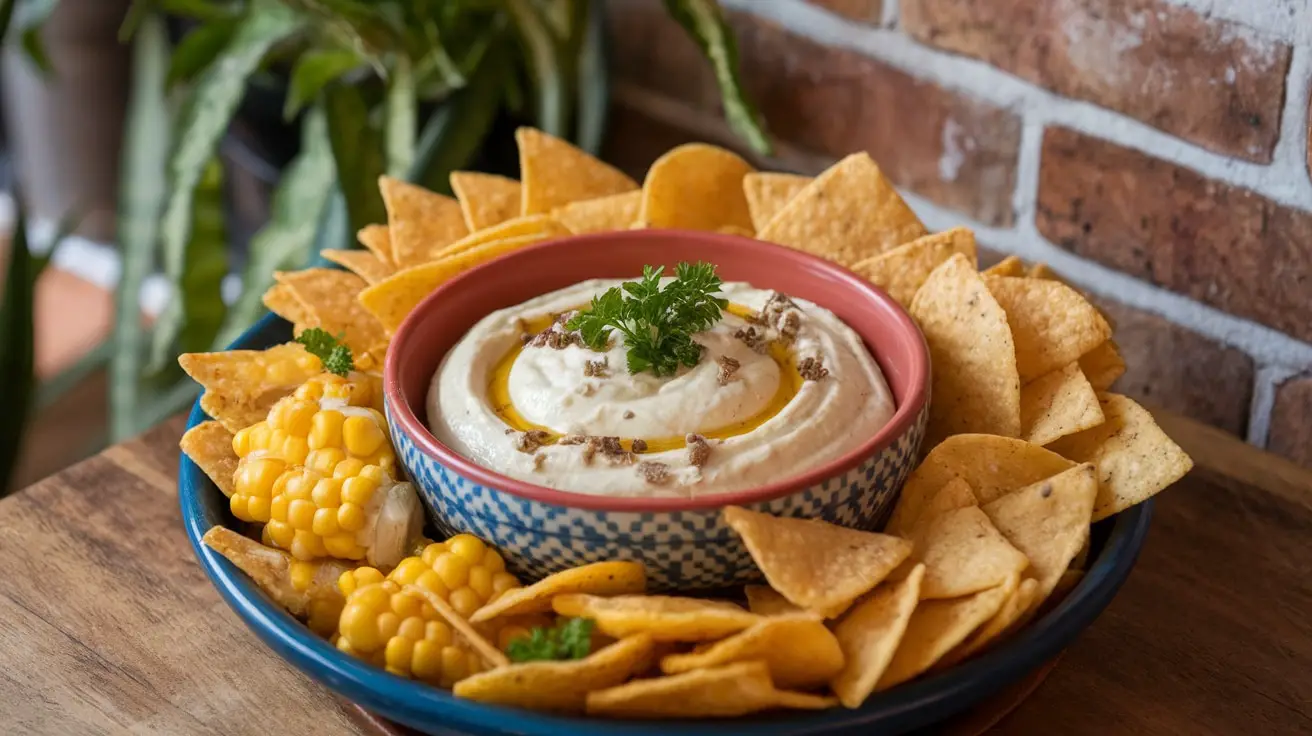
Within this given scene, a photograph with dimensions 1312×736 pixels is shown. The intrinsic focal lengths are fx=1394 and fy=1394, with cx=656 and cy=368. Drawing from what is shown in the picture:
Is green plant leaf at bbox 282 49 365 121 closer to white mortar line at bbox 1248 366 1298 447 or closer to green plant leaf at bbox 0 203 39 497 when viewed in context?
green plant leaf at bbox 0 203 39 497

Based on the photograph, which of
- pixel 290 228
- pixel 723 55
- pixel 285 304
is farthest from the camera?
pixel 290 228

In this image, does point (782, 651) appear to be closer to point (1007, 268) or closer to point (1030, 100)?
point (1007, 268)

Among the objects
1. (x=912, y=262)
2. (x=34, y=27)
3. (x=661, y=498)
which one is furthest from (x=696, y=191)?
(x=34, y=27)

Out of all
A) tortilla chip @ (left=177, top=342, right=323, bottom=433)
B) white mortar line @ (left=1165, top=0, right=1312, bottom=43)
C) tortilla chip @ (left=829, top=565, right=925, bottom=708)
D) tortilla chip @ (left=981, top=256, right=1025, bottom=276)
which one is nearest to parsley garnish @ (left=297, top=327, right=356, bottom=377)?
tortilla chip @ (left=177, top=342, right=323, bottom=433)

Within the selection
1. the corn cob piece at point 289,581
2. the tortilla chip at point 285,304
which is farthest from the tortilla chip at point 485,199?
the corn cob piece at point 289,581

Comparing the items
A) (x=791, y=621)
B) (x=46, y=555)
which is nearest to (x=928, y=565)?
(x=791, y=621)

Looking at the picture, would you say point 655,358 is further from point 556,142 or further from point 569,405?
point 556,142

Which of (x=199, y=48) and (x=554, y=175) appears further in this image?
(x=199, y=48)
